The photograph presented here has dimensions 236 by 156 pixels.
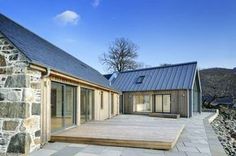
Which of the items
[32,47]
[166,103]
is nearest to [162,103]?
[166,103]

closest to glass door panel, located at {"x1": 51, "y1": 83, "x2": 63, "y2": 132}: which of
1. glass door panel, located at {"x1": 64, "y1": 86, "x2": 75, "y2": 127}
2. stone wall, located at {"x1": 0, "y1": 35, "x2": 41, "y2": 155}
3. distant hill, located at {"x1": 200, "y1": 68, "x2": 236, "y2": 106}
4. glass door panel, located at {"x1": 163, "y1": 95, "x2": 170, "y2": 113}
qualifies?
glass door panel, located at {"x1": 64, "y1": 86, "x2": 75, "y2": 127}

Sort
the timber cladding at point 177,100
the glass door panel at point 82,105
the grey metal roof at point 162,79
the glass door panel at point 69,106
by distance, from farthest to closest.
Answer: the grey metal roof at point 162,79 < the timber cladding at point 177,100 < the glass door panel at point 82,105 < the glass door panel at point 69,106

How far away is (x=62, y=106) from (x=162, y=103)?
12959mm

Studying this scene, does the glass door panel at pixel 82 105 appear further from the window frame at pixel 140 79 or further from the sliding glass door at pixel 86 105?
the window frame at pixel 140 79

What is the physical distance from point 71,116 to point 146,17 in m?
8.96

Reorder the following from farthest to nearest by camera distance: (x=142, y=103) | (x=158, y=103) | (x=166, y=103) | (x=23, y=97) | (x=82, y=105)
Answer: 1. (x=142, y=103)
2. (x=158, y=103)
3. (x=166, y=103)
4. (x=82, y=105)
5. (x=23, y=97)

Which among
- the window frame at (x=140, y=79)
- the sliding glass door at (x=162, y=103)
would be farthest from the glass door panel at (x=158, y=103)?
the window frame at (x=140, y=79)

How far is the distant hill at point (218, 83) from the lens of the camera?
105 feet

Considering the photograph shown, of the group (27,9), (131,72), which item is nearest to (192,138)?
(27,9)

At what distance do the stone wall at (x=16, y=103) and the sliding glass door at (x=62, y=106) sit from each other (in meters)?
1.68

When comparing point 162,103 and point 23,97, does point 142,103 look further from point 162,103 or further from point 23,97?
point 23,97

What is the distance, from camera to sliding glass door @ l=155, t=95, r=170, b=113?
20906 millimetres

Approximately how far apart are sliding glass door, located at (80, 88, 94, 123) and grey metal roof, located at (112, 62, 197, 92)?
327 inches

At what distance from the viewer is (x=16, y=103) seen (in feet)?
23.2
